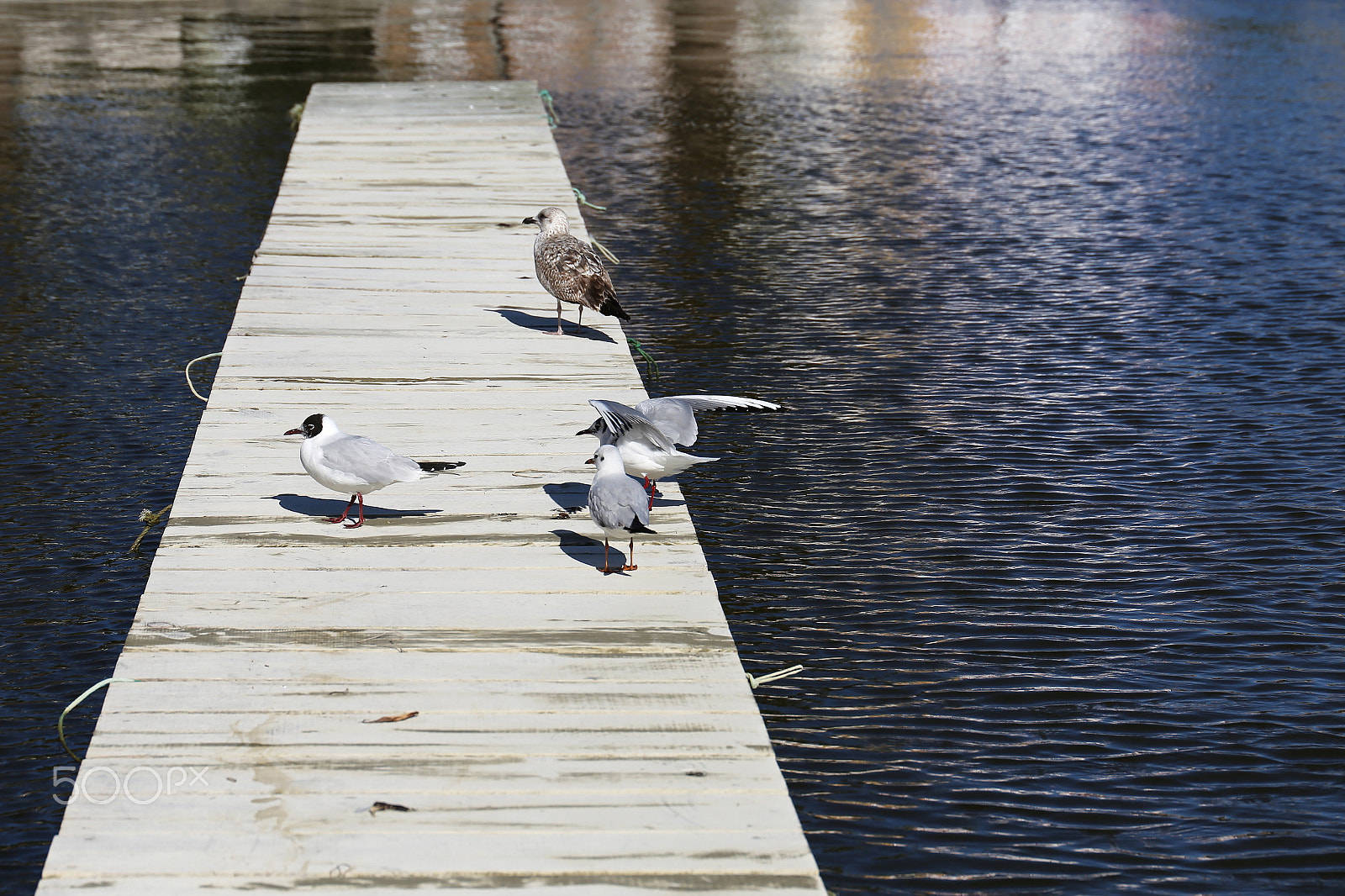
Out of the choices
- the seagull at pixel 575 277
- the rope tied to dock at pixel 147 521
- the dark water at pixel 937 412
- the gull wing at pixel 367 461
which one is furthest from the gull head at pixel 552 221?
the gull wing at pixel 367 461

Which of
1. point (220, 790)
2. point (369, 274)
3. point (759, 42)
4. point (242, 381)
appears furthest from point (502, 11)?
point (220, 790)

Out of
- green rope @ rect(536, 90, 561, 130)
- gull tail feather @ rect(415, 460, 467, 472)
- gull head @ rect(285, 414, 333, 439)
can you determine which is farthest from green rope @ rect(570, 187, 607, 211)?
gull head @ rect(285, 414, 333, 439)

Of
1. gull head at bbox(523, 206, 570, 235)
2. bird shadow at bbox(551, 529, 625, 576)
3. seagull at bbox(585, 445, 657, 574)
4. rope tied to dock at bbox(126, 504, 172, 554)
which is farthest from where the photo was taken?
gull head at bbox(523, 206, 570, 235)

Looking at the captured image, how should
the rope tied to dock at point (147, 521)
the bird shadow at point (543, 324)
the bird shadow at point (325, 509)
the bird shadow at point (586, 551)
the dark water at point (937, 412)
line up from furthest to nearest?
1. the bird shadow at point (543, 324)
2. the rope tied to dock at point (147, 521)
3. the bird shadow at point (325, 509)
4. the bird shadow at point (586, 551)
5. the dark water at point (937, 412)

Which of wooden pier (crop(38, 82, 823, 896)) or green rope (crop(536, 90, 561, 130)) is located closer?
wooden pier (crop(38, 82, 823, 896))

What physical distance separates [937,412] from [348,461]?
17.0 feet

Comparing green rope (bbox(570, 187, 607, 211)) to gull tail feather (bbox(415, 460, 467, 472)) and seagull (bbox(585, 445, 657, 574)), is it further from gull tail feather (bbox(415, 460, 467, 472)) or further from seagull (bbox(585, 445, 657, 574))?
seagull (bbox(585, 445, 657, 574))

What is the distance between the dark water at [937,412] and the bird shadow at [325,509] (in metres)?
1.25

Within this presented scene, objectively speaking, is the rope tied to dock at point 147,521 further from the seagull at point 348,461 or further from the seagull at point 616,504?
the seagull at point 616,504

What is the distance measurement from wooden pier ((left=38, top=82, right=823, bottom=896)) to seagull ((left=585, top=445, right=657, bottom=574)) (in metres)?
0.29

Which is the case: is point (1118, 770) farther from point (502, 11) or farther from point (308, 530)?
point (502, 11)

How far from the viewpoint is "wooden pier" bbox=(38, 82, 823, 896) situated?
4.25m

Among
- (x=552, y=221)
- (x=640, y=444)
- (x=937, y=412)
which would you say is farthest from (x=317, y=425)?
(x=937, y=412)

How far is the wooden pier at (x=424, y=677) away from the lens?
425 cm
